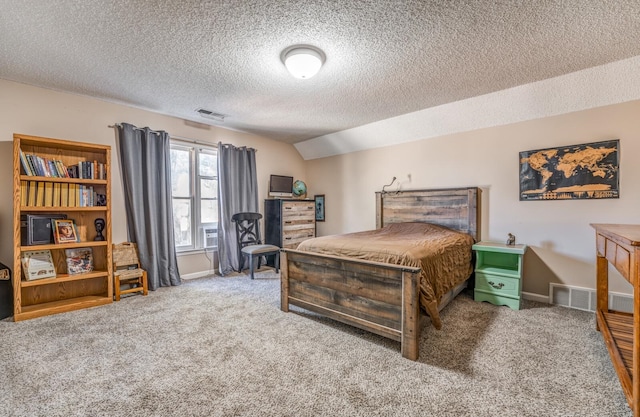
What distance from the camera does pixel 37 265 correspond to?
9.53 ft

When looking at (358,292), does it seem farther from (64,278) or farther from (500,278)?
(64,278)

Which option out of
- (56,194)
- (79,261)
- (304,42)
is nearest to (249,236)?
(79,261)

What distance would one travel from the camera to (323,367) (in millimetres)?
1913

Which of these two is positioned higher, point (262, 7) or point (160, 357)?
point (262, 7)

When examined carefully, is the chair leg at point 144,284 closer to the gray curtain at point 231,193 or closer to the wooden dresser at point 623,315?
the gray curtain at point 231,193

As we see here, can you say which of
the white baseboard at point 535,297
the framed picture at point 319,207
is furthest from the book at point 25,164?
the white baseboard at point 535,297

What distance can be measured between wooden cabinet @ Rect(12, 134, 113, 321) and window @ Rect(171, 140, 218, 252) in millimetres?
963

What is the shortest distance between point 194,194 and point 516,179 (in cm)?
441

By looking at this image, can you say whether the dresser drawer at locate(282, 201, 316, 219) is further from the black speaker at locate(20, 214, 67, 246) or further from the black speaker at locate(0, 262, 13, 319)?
the black speaker at locate(0, 262, 13, 319)

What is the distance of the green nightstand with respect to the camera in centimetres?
296

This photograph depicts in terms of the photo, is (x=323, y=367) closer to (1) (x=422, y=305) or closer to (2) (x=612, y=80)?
(1) (x=422, y=305)

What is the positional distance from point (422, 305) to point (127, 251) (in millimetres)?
3507

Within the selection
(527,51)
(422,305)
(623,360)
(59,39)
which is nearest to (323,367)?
(422,305)

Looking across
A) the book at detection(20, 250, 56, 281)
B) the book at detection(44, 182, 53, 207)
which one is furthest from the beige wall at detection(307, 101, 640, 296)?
the book at detection(20, 250, 56, 281)
